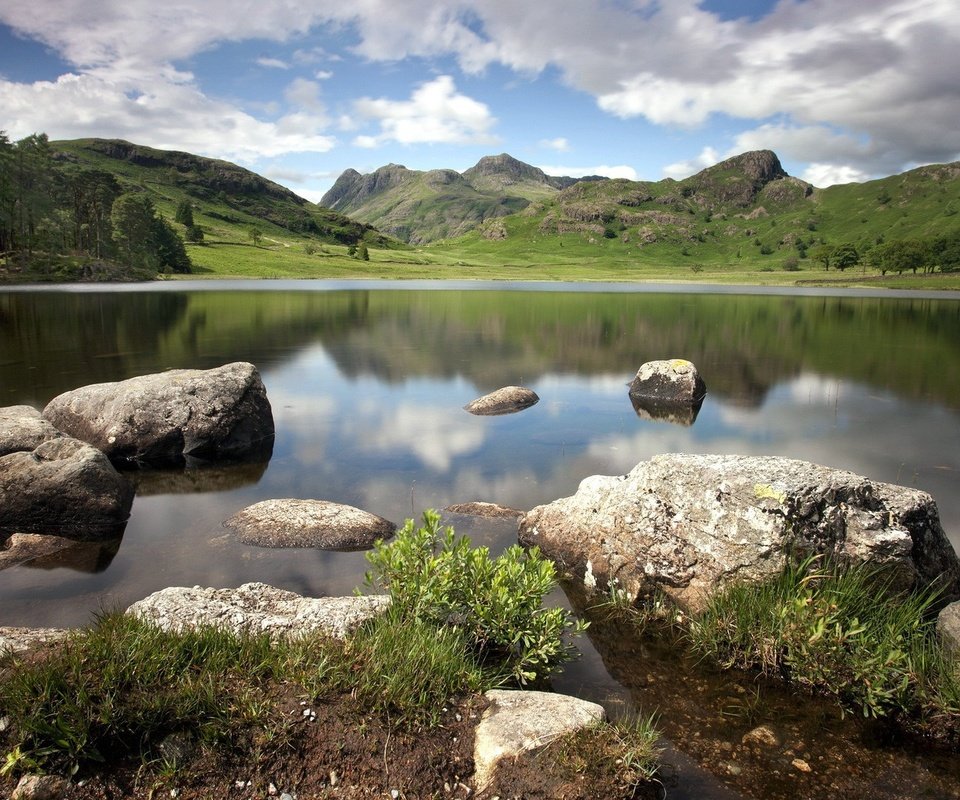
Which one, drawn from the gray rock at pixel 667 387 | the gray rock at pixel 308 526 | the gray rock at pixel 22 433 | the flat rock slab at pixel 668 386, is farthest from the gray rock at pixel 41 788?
the flat rock slab at pixel 668 386

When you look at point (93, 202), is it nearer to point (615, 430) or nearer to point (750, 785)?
point (615, 430)

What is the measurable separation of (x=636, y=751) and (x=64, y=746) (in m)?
5.62

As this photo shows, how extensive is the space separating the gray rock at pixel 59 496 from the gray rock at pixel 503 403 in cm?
1532

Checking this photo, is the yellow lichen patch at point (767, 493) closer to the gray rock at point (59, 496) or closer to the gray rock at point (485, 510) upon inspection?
the gray rock at point (485, 510)

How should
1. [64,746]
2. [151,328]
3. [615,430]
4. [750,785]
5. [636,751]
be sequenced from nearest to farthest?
[64,746]
[636,751]
[750,785]
[615,430]
[151,328]

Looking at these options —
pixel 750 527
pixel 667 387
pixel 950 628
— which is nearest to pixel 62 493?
pixel 750 527

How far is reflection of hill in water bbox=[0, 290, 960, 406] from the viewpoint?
3591 centimetres

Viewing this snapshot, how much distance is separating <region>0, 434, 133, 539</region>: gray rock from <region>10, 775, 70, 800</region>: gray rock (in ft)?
32.0

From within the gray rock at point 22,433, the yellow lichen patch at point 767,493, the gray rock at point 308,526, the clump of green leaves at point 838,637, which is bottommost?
the gray rock at point 308,526

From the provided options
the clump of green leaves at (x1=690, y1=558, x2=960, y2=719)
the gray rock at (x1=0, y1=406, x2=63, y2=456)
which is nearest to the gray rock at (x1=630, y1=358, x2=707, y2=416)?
the clump of green leaves at (x1=690, y1=558, x2=960, y2=719)

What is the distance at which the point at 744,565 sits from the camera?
9680mm

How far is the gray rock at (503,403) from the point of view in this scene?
26837 mm

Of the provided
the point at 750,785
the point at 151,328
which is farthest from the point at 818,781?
the point at 151,328

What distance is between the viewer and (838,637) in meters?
8.41
